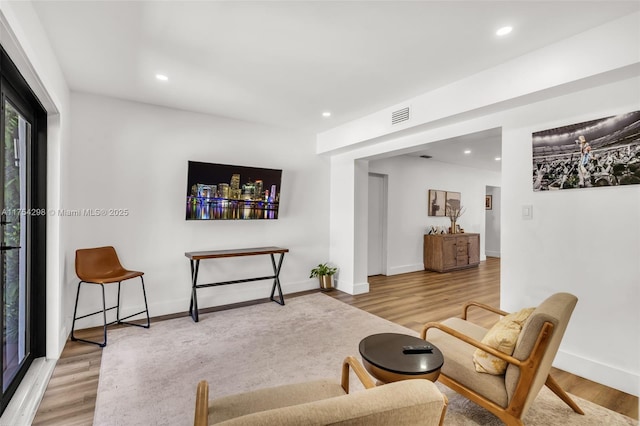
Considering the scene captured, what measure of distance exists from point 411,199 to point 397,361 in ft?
18.6

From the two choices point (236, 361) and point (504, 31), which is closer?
point (504, 31)

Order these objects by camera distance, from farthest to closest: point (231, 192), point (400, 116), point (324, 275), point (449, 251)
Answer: point (449, 251) < point (324, 275) < point (231, 192) < point (400, 116)

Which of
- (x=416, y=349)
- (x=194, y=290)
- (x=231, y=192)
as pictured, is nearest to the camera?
(x=416, y=349)

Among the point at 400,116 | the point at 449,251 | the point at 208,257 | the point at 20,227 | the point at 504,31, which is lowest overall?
the point at 449,251

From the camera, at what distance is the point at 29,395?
2.15 m

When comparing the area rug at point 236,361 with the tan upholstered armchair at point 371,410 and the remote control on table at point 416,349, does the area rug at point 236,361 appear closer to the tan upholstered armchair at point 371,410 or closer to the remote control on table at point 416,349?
the remote control on table at point 416,349

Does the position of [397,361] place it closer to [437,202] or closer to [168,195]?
[168,195]

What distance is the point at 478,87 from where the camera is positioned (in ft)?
9.75

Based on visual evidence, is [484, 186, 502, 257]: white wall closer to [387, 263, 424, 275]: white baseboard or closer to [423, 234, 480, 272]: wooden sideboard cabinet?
[423, 234, 480, 272]: wooden sideboard cabinet

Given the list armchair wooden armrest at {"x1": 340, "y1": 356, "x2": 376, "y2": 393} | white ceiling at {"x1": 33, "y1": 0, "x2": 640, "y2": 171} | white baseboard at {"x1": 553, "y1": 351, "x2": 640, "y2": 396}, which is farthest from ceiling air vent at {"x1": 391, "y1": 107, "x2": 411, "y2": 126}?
Answer: armchair wooden armrest at {"x1": 340, "y1": 356, "x2": 376, "y2": 393}

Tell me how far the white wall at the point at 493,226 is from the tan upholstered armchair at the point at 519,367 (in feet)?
28.7

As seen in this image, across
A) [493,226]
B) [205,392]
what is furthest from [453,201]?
[205,392]

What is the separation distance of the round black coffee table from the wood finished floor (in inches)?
58.1

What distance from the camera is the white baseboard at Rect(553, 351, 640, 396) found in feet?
7.56
